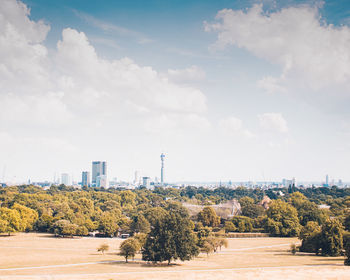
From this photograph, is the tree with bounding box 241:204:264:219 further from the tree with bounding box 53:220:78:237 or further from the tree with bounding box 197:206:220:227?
the tree with bounding box 53:220:78:237

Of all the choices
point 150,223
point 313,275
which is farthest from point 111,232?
point 313,275

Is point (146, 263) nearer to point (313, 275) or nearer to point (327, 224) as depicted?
point (313, 275)

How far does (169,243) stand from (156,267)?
446cm

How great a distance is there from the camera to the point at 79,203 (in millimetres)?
141125

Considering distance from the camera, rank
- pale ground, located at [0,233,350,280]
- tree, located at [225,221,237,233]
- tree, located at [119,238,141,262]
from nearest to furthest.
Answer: pale ground, located at [0,233,350,280] < tree, located at [119,238,141,262] < tree, located at [225,221,237,233]

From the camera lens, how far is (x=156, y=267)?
55.2m

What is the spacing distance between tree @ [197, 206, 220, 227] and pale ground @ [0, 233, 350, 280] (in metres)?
35.1

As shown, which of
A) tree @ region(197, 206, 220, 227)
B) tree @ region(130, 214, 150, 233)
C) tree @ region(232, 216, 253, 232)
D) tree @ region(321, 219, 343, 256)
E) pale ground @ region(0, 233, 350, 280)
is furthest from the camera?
tree @ region(197, 206, 220, 227)

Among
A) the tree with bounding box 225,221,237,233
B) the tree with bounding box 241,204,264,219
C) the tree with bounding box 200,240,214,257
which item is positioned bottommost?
the tree with bounding box 225,221,237,233

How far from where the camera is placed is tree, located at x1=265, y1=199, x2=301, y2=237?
101750mm

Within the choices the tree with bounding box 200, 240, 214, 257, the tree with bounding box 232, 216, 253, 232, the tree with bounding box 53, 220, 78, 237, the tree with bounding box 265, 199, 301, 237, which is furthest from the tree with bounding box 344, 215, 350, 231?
the tree with bounding box 53, 220, 78, 237

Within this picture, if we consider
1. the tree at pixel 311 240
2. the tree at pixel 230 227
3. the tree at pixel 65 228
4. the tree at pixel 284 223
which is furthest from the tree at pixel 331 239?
the tree at pixel 65 228

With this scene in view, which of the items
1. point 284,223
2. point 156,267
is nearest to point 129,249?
point 156,267

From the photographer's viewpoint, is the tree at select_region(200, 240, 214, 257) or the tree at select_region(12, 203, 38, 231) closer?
the tree at select_region(200, 240, 214, 257)
